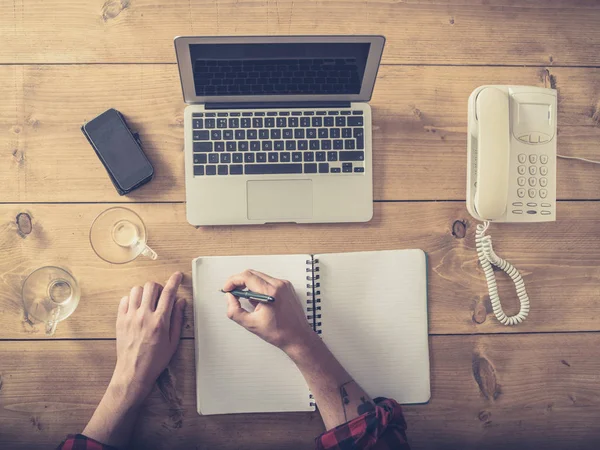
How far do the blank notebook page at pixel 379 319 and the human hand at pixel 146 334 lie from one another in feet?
0.91

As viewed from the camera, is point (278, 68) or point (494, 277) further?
point (494, 277)

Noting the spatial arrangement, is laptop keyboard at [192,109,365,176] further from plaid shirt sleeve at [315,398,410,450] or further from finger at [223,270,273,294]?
plaid shirt sleeve at [315,398,410,450]

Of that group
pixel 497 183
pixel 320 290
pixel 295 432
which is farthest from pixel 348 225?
pixel 295 432

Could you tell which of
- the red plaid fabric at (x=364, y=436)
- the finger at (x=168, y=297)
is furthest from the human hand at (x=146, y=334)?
the red plaid fabric at (x=364, y=436)

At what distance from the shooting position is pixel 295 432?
95cm

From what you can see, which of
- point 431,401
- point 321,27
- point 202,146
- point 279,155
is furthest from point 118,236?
point 431,401

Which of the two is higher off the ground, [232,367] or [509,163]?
[509,163]

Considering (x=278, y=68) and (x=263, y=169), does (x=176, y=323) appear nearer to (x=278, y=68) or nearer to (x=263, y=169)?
(x=263, y=169)

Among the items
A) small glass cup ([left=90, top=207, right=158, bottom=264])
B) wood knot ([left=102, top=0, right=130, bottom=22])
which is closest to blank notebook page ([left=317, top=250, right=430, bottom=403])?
small glass cup ([left=90, top=207, right=158, bottom=264])

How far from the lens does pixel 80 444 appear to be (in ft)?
2.85

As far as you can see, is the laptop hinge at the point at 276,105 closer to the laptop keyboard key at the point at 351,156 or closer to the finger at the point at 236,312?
the laptop keyboard key at the point at 351,156

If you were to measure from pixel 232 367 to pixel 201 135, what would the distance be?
426 mm

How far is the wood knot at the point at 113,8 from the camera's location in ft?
3.16

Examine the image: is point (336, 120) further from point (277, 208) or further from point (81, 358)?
point (81, 358)
